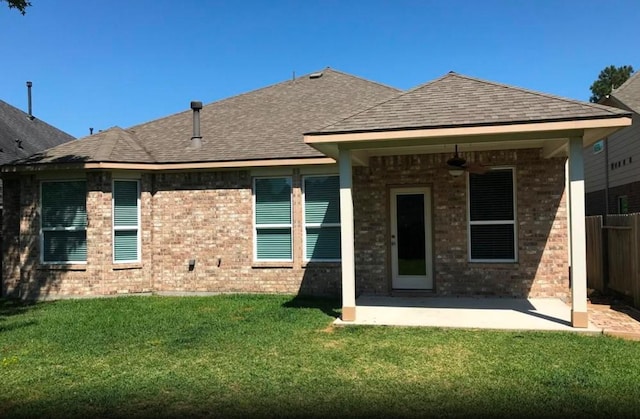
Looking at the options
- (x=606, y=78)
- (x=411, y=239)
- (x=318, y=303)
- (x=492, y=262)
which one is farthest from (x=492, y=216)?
(x=606, y=78)

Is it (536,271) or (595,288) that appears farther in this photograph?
(595,288)

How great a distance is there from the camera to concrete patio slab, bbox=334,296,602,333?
7.50m

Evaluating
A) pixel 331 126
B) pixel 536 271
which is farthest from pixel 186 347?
pixel 536 271

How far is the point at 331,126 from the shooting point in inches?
310

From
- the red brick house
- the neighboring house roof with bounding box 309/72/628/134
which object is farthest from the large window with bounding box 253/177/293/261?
the neighboring house roof with bounding box 309/72/628/134

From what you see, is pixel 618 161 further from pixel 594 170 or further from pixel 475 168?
pixel 475 168

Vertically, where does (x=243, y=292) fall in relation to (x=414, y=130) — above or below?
below

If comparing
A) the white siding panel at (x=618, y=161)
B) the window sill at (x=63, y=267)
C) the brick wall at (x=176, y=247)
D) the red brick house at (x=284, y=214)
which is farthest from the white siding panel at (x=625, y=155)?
the window sill at (x=63, y=267)

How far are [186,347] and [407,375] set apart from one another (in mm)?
3052

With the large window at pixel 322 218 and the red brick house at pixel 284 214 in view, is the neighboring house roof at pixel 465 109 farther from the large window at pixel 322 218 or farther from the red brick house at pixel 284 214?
the large window at pixel 322 218

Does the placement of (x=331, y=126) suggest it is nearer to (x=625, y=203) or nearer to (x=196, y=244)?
(x=196, y=244)

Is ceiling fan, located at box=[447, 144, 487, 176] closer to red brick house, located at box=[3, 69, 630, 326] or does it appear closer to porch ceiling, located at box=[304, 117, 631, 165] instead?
red brick house, located at box=[3, 69, 630, 326]

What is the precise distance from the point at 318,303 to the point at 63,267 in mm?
6003

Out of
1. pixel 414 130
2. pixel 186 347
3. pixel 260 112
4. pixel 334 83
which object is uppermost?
pixel 334 83
